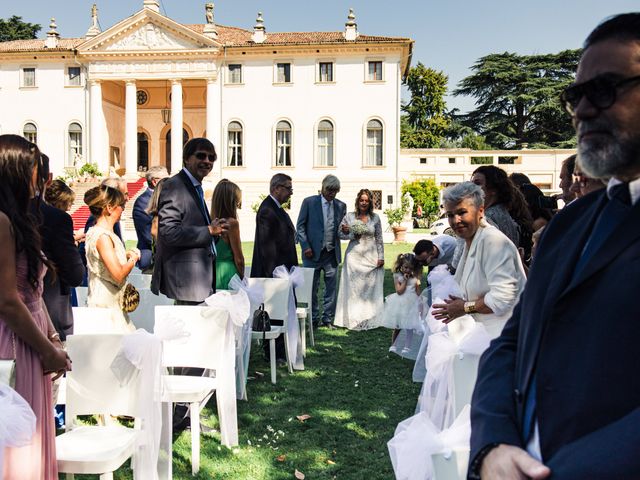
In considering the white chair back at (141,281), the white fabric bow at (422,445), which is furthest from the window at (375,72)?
the white fabric bow at (422,445)

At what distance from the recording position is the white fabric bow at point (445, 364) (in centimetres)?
300

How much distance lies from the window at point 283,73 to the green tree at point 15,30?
37850 millimetres

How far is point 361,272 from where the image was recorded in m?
9.03

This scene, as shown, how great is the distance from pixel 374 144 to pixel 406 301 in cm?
3044

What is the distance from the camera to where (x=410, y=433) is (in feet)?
6.72

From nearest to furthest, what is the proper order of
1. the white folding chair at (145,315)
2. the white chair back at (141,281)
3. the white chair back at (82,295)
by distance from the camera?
the white folding chair at (145,315) < the white chair back at (82,295) < the white chair back at (141,281)

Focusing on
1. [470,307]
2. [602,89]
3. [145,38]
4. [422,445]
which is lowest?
[422,445]

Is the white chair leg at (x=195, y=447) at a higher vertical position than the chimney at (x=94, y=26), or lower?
lower

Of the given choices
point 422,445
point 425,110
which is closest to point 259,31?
point 425,110

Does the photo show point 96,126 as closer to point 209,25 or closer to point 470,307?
point 209,25

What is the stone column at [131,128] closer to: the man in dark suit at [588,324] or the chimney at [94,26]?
the chimney at [94,26]

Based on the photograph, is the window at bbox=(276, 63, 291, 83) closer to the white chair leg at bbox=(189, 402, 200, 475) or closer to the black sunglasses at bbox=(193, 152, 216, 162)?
the black sunglasses at bbox=(193, 152, 216, 162)

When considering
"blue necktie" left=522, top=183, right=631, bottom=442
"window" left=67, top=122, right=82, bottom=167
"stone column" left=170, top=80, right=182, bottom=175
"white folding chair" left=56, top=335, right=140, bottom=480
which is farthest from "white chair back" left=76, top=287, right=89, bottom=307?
"window" left=67, top=122, right=82, bottom=167

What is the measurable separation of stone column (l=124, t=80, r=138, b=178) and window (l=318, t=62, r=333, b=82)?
11.7 m
